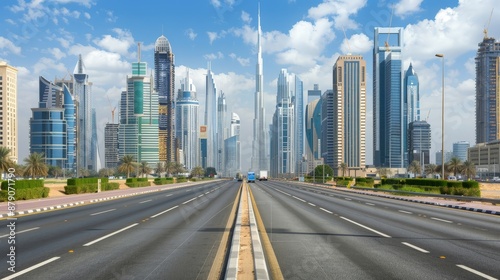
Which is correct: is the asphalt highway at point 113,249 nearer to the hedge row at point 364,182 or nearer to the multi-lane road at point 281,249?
the multi-lane road at point 281,249

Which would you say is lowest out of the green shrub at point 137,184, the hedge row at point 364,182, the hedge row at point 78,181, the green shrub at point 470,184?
the green shrub at point 137,184

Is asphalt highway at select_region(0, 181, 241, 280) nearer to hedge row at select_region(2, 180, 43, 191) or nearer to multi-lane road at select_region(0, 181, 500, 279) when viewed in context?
multi-lane road at select_region(0, 181, 500, 279)

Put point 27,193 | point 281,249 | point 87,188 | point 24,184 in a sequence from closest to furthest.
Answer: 1. point 281,249
2. point 27,193
3. point 24,184
4. point 87,188

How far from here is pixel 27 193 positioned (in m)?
36.8

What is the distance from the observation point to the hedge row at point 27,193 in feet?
112

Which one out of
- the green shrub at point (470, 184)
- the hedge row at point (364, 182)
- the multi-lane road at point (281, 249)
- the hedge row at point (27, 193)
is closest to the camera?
the multi-lane road at point (281, 249)

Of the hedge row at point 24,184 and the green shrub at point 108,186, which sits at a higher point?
the hedge row at point 24,184

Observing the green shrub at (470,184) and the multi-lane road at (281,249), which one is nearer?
the multi-lane road at (281,249)

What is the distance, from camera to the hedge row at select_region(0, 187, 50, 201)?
3400cm

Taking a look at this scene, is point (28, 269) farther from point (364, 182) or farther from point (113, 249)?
point (364, 182)

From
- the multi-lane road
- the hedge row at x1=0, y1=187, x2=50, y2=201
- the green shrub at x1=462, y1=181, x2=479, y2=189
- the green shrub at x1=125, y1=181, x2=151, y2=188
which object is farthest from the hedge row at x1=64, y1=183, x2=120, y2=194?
the green shrub at x1=462, y1=181, x2=479, y2=189

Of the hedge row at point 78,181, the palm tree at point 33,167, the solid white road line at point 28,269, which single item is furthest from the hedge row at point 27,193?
the palm tree at point 33,167

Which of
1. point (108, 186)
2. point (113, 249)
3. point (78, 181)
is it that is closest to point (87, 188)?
point (78, 181)

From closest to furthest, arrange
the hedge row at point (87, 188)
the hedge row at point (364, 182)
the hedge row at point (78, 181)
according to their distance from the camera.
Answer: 1. the hedge row at point (87, 188)
2. the hedge row at point (78, 181)
3. the hedge row at point (364, 182)
